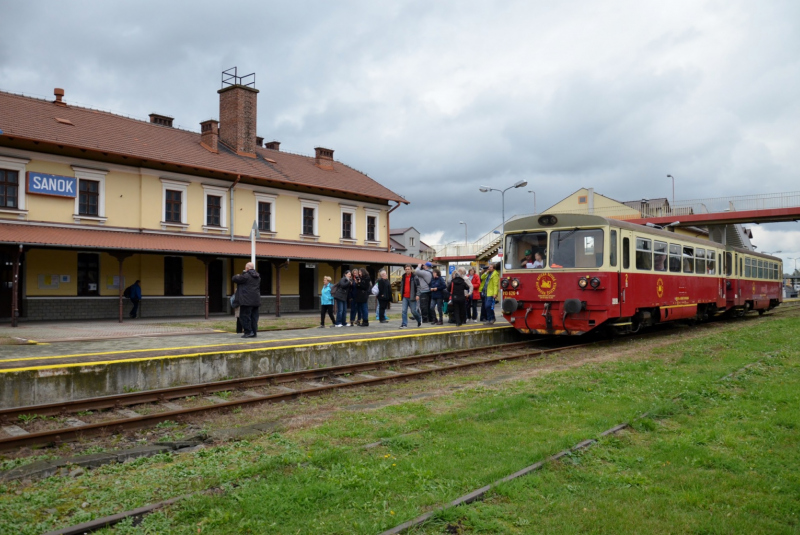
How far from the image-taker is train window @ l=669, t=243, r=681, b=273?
16.5 m

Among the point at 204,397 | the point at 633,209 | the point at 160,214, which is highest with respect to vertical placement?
the point at 633,209

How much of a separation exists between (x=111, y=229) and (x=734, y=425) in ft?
75.7

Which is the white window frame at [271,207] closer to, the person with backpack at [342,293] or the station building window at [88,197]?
the station building window at [88,197]

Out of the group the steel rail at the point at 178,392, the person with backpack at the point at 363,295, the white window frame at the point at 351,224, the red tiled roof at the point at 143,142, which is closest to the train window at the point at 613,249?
the steel rail at the point at 178,392

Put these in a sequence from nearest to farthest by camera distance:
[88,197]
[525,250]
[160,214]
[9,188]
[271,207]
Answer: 1. [525,250]
2. [9,188]
3. [88,197]
4. [160,214]
5. [271,207]

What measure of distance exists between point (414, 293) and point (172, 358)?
8953 millimetres

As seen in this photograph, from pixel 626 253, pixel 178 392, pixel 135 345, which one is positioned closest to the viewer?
pixel 178 392

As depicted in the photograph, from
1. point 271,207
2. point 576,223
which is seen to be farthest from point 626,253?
point 271,207

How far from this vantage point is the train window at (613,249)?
13734 mm

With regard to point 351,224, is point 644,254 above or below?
below

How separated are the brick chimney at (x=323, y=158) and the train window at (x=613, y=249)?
78.3ft

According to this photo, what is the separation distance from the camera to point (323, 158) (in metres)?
36.3

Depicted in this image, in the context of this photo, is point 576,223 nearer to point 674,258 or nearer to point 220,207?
point 674,258

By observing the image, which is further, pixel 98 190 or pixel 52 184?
pixel 98 190
